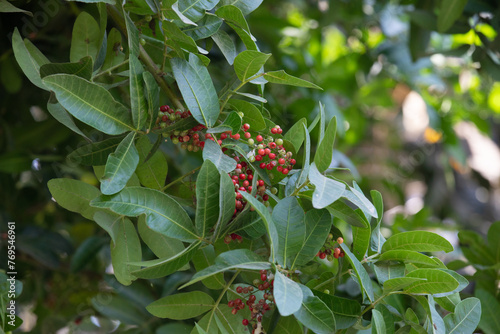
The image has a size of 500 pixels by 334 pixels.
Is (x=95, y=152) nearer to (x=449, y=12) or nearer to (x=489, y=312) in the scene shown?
(x=489, y=312)

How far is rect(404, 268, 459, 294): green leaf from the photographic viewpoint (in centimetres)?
53

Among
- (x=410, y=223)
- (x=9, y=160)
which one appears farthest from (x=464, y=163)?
(x=9, y=160)

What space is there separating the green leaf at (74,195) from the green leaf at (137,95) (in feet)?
0.39

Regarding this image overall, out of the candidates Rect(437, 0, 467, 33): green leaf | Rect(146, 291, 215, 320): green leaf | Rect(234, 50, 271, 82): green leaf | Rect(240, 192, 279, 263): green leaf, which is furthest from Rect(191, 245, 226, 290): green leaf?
Rect(437, 0, 467, 33): green leaf

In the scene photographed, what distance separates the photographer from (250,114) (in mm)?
641

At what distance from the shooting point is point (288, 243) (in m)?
0.53

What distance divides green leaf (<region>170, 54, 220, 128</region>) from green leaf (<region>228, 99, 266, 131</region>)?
0.04 meters

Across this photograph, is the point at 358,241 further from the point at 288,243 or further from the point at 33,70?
the point at 33,70

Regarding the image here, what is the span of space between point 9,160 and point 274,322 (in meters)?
0.75

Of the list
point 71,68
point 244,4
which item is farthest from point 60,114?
point 244,4

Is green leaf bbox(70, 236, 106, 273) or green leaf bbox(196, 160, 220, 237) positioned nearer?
green leaf bbox(196, 160, 220, 237)

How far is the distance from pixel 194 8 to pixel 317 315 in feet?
1.31

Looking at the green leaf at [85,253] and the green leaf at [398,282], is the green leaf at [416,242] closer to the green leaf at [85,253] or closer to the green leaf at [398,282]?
the green leaf at [398,282]

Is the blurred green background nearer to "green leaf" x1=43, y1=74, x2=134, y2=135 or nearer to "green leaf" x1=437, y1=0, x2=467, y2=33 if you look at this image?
"green leaf" x1=437, y1=0, x2=467, y2=33
